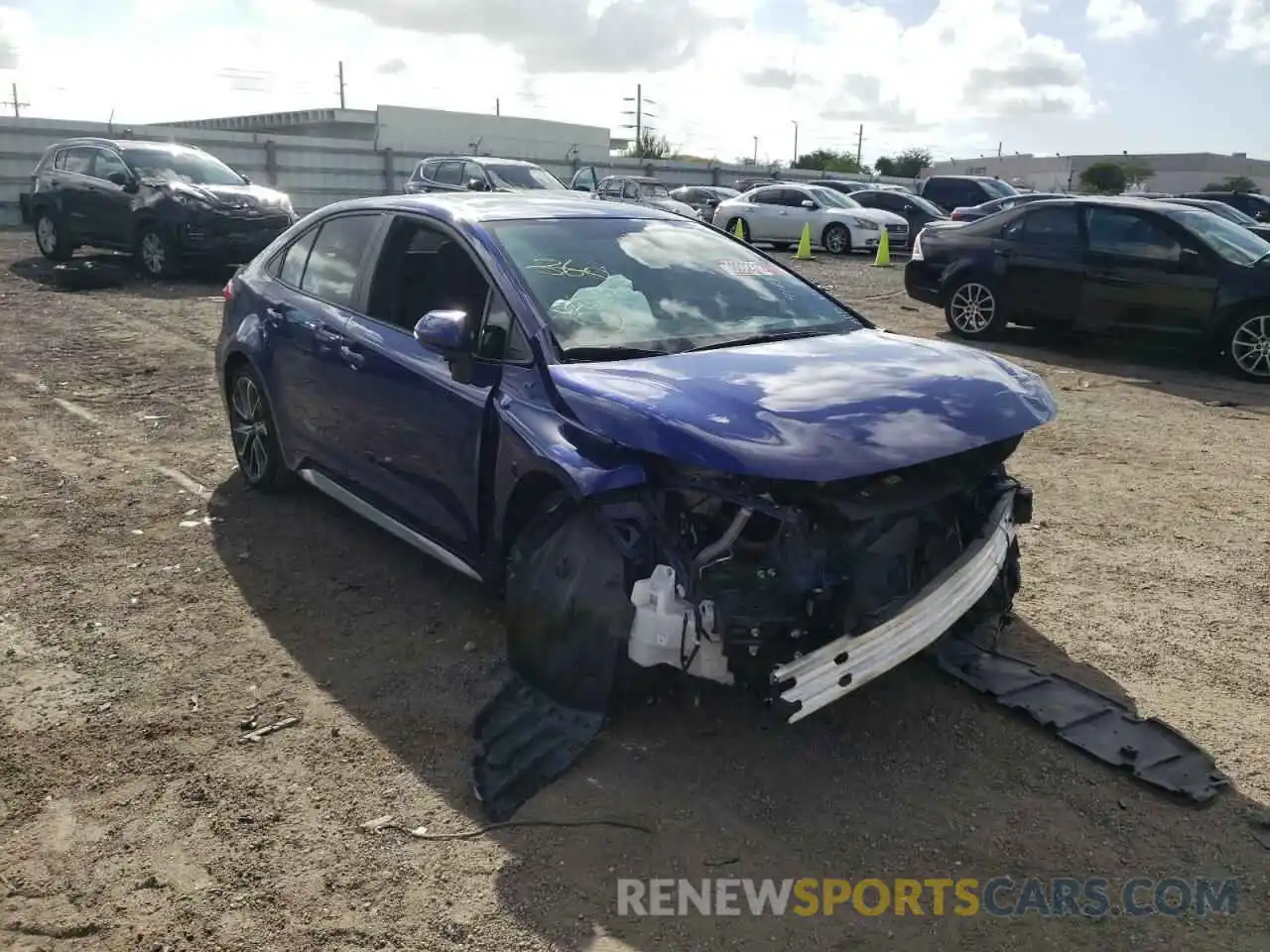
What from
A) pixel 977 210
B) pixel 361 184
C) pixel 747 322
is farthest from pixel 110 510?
pixel 361 184

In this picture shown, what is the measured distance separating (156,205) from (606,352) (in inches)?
475

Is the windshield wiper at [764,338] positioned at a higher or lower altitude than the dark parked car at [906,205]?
lower

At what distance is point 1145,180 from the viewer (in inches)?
2623

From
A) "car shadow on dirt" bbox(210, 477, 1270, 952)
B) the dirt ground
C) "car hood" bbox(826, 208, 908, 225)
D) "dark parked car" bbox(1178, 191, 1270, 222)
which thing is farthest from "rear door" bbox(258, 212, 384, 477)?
"dark parked car" bbox(1178, 191, 1270, 222)

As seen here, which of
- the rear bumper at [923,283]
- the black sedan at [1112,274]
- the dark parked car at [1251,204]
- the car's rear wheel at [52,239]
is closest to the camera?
the black sedan at [1112,274]

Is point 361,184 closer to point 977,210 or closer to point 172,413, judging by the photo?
point 977,210

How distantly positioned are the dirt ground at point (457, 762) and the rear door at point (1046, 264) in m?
5.16

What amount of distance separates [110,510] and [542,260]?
3097mm

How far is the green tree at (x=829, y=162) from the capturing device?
75.1 meters

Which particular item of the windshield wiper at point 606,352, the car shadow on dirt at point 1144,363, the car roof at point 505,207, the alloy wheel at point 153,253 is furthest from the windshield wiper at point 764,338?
the alloy wheel at point 153,253

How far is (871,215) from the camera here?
2325 centimetres

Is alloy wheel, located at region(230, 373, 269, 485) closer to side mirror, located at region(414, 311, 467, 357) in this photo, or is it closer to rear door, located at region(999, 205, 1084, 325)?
side mirror, located at region(414, 311, 467, 357)

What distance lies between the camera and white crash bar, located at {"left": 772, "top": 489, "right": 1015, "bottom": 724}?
2983mm

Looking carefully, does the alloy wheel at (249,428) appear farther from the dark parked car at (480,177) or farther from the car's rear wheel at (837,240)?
the car's rear wheel at (837,240)
